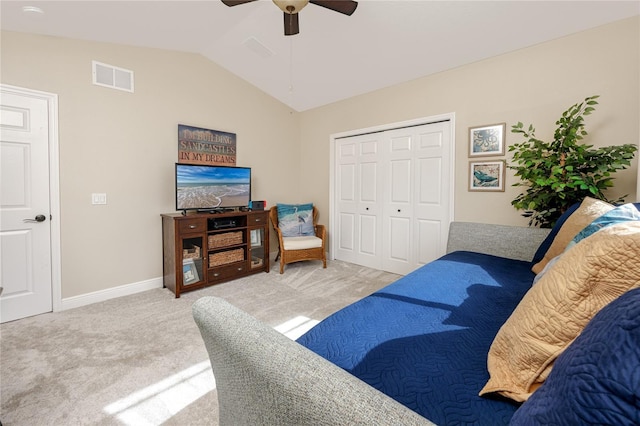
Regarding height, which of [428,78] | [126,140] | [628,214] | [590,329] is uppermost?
[428,78]

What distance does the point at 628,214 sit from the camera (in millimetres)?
1087

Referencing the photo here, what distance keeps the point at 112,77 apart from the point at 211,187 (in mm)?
1516

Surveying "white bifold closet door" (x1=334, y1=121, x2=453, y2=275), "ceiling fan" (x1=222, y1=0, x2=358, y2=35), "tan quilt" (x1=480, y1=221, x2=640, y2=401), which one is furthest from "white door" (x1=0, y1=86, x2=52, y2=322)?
"tan quilt" (x1=480, y1=221, x2=640, y2=401)

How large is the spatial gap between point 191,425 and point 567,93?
3933 mm

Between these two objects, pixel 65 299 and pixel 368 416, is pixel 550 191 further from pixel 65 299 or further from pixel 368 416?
pixel 65 299

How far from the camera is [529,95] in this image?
2791mm

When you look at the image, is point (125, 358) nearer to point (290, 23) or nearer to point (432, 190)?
point (290, 23)

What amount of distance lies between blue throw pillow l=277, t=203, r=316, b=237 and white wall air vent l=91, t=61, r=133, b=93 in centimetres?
237

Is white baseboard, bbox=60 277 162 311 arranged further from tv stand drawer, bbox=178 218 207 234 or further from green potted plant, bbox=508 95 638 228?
green potted plant, bbox=508 95 638 228

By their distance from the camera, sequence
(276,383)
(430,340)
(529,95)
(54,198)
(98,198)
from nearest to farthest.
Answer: (276,383)
(430,340)
(54,198)
(529,95)
(98,198)

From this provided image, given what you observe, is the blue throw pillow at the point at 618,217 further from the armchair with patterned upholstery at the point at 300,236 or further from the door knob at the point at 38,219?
the door knob at the point at 38,219

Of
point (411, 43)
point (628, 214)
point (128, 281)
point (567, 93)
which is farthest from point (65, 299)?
point (567, 93)

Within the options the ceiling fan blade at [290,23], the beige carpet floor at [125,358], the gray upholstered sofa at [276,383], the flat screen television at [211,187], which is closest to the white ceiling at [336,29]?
the ceiling fan blade at [290,23]

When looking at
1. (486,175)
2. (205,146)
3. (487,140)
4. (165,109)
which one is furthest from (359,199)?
(165,109)
